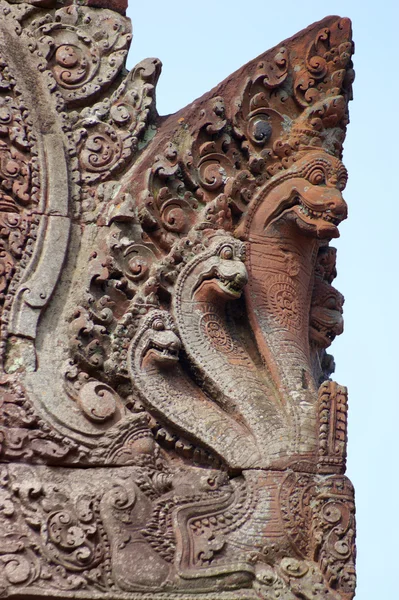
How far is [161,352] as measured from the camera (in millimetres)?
7977

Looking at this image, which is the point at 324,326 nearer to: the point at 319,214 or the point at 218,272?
the point at 319,214

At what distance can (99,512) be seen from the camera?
7.50 m

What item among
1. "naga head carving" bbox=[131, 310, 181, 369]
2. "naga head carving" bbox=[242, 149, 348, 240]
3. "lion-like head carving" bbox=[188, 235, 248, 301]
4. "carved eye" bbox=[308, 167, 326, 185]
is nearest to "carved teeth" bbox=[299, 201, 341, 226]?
"naga head carving" bbox=[242, 149, 348, 240]

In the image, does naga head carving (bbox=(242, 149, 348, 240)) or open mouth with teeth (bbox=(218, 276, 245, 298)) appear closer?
open mouth with teeth (bbox=(218, 276, 245, 298))

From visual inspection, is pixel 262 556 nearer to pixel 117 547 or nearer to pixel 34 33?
pixel 117 547

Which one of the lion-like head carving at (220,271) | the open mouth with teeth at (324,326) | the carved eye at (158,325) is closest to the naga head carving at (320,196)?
the lion-like head carving at (220,271)

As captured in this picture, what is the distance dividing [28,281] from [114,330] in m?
0.53

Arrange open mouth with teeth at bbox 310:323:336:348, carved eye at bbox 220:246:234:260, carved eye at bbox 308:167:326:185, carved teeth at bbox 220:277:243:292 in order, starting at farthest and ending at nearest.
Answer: open mouth with teeth at bbox 310:323:336:348
carved eye at bbox 308:167:326:185
carved eye at bbox 220:246:234:260
carved teeth at bbox 220:277:243:292

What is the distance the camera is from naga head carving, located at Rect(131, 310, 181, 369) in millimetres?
7973

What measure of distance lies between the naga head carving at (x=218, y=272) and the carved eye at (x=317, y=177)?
0.62 meters

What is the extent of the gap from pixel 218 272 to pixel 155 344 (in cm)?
55

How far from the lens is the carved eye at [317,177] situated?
8578 millimetres

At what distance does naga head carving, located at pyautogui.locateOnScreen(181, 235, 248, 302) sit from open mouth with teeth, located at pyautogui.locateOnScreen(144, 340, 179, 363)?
0.39 m

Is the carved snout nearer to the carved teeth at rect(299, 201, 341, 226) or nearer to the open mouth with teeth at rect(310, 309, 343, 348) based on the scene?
the carved teeth at rect(299, 201, 341, 226)
